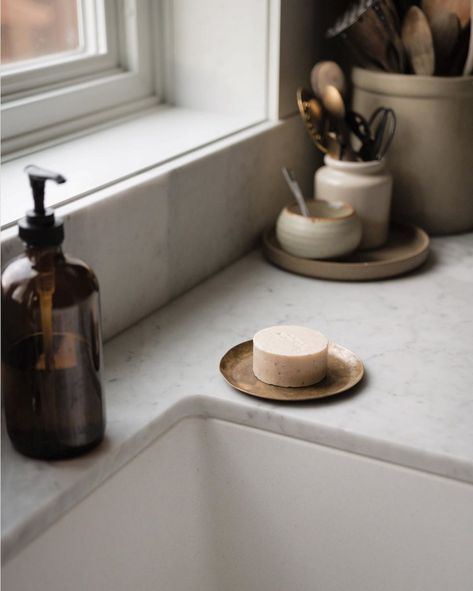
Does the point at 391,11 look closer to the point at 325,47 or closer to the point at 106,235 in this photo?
the point at 325,47

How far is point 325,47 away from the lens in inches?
57.7

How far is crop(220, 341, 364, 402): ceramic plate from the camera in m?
0.95

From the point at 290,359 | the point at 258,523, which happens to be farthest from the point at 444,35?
the point at 258,523

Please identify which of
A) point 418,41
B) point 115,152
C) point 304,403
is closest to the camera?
point 304,403

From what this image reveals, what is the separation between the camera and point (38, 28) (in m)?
1.21

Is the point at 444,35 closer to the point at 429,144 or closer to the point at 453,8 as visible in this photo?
the point at 453,8

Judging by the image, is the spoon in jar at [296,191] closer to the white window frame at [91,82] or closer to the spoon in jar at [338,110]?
the spoon in jar at [338,110]

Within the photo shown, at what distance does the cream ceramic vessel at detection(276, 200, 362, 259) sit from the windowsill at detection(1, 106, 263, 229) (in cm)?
16

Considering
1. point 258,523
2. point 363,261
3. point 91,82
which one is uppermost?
point 91,82

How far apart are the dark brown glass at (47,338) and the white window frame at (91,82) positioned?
16.9 inches

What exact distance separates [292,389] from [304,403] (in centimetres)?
3

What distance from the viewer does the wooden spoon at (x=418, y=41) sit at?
126 centimetres

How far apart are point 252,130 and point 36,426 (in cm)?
66

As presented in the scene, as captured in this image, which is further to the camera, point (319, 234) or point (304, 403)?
point (319, 234)
